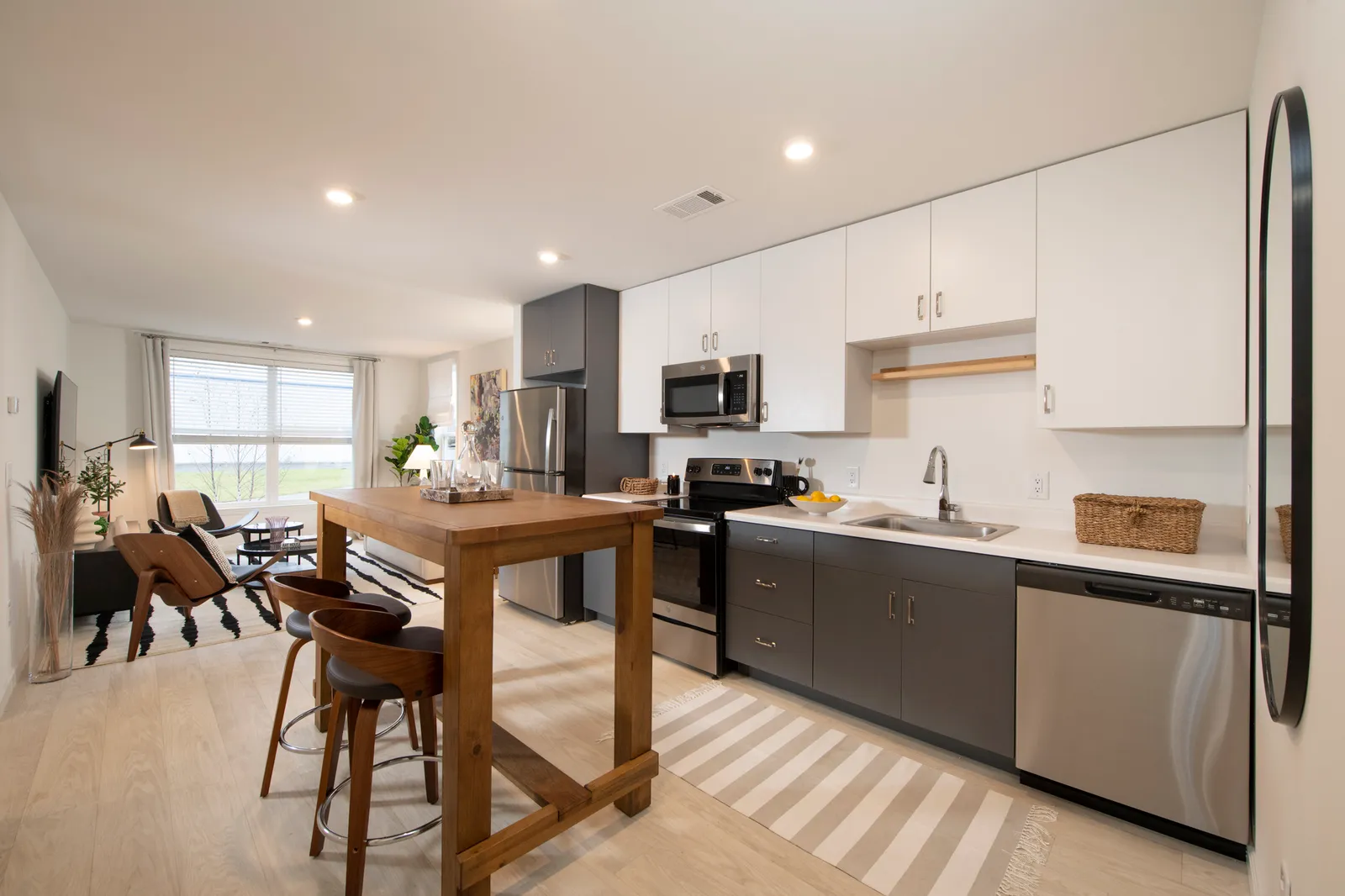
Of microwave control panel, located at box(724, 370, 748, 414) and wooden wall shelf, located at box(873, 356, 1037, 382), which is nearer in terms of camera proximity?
wooden wall shelf, located at box(873, 356, 1037, 382)

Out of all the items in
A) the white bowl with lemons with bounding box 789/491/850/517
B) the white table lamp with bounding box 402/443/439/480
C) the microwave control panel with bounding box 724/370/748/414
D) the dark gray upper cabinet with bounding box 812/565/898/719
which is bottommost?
the dark gray upper cabinet with bounding box 812/565/898/719

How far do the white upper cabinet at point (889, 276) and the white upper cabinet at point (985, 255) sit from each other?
0.16 ft

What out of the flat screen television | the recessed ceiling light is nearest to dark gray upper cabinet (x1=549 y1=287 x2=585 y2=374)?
the recessed ceiling light

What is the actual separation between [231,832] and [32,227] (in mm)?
3365

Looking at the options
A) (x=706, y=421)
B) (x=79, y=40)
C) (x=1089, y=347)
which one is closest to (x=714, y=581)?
(x=706, y=421)

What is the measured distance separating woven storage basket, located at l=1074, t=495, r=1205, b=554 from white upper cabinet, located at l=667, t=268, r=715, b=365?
208 centimetres

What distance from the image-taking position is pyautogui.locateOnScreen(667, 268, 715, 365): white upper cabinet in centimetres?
361

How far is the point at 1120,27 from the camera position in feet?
5.14

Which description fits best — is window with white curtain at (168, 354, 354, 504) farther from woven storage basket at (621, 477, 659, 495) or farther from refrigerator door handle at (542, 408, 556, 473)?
woven storage basket at (621, 477, 659, 495)

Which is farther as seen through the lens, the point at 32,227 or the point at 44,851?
the point at 32,227

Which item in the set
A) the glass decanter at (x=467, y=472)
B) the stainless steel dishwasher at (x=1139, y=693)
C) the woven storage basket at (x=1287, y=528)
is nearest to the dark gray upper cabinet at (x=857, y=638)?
the stainless steel dishwasher at (x=1139, y=693)

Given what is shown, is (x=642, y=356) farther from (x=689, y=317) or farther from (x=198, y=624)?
(x=198, y=624)

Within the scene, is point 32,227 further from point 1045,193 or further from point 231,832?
point 1045,193

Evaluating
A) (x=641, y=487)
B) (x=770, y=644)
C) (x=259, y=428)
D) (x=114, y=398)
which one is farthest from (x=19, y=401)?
(x=259, y=428)
